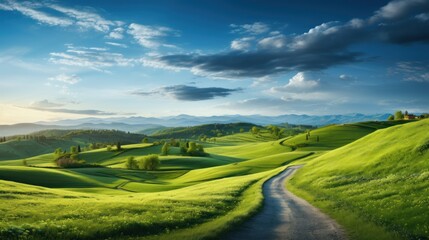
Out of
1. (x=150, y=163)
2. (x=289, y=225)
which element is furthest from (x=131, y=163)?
(x=289, y=225)

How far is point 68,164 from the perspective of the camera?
534 feet

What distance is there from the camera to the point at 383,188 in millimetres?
41281

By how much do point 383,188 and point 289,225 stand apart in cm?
1724

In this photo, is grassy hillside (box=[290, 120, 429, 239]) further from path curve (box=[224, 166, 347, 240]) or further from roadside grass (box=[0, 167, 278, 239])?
roadside grass (box=[0, 167, 278, 239])

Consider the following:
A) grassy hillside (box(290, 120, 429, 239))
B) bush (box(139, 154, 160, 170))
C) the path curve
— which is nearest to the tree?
bush (box(139, 154, 160, 170))

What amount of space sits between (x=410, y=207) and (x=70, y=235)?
1115 inches

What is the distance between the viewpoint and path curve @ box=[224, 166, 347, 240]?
2692cm

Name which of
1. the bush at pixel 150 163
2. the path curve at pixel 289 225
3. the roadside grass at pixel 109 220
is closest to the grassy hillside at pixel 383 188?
the path curve at pixel 289 225

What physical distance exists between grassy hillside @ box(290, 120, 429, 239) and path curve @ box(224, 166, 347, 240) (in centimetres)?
167

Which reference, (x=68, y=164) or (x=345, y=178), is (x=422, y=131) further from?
(x=68, y=164)

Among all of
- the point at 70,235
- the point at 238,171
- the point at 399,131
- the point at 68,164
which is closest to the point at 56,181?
the point at 238,171

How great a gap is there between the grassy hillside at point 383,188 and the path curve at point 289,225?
1671 mm

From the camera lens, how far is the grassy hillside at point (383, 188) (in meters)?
28.3

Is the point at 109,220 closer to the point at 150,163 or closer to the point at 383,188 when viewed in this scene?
the point at 383,188
